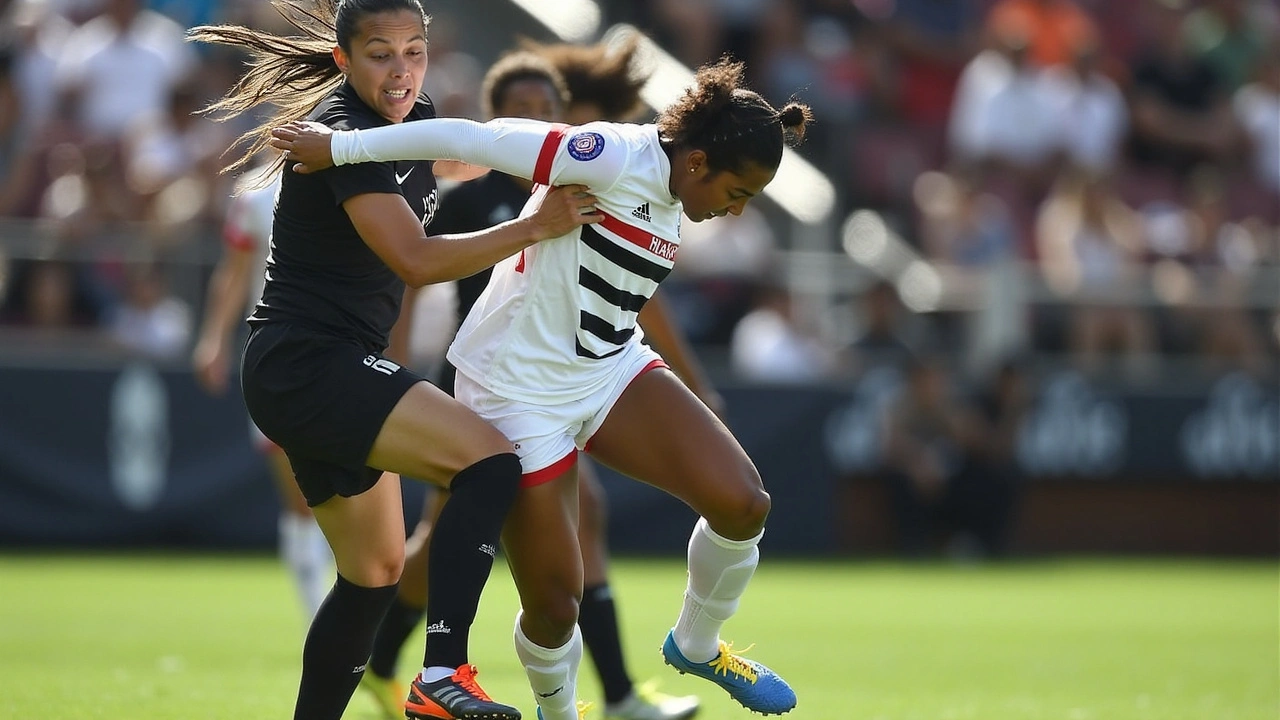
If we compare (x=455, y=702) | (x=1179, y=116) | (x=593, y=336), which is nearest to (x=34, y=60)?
(x=593, y=336)

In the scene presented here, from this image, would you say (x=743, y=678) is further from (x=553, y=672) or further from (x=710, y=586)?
(x=553, y=672)

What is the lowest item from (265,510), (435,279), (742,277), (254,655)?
(265,510)

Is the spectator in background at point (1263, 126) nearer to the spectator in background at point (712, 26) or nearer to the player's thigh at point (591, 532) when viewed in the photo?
the spectator in background at point (712, 26)

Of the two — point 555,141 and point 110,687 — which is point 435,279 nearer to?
point 555,141

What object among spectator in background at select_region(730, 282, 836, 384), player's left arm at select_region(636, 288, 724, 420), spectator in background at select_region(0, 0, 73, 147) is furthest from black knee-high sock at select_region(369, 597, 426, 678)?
spectator in background at select_region(0, 0, 73, 147)

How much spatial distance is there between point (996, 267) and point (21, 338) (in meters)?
7.60

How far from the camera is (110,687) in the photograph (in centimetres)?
636

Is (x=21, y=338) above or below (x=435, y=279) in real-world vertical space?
below

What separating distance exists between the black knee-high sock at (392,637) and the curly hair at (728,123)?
217cm

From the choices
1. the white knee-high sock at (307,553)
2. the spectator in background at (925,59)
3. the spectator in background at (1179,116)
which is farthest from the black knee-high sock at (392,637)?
the spectator in background at (1179,116)

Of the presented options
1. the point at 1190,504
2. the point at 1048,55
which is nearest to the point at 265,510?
the point at 1190,504

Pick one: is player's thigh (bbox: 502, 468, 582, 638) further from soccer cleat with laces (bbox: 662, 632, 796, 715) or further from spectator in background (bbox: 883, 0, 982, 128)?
spectator in background (bbox: 883, 0, 982, 128)

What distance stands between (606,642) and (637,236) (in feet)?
5.77

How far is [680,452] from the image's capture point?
5.12 m
